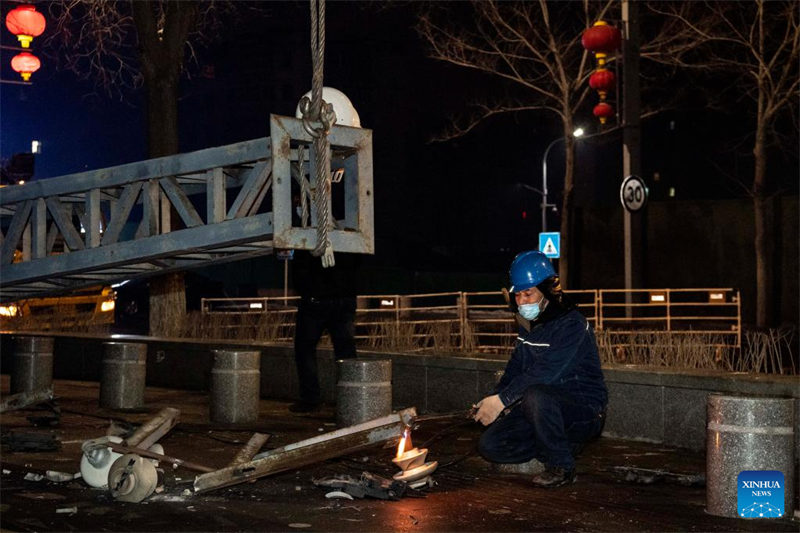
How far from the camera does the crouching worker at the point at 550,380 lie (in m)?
8.09

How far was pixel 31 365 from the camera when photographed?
14.5 m

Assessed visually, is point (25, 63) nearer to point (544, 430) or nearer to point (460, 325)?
point (460, 325)

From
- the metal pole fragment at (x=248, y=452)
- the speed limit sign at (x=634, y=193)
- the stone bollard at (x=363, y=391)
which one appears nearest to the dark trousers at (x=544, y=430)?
the metal pole fragment at (x=248, y=452)

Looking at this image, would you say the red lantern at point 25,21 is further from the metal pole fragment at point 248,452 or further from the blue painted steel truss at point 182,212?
the metal pole fragment at point 248,452

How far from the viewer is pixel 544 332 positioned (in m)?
8.23

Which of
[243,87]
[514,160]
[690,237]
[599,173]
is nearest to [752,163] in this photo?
[599,173]

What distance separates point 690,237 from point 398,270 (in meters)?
21.5

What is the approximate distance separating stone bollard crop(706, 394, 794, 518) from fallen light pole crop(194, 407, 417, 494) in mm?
2011

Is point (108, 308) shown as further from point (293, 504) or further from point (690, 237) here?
point (293, 504)

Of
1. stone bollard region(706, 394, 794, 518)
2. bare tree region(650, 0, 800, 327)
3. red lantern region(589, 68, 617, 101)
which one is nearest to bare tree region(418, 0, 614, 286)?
bare tree region(650, 0, 800, 327)

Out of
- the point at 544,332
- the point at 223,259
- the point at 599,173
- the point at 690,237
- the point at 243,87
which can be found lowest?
the point at 544,332

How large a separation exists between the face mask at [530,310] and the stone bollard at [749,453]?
1489 mm

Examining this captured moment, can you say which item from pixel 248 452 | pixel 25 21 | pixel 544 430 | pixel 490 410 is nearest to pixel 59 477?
pixel 248 452

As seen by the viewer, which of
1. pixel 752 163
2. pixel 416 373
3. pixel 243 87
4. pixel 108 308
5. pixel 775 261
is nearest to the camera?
pixel 416 373
